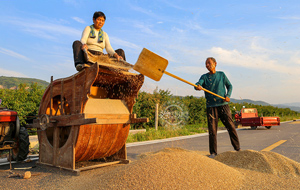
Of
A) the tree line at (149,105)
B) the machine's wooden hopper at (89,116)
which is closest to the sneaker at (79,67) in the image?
the machine's wooden hopper at (89,116)

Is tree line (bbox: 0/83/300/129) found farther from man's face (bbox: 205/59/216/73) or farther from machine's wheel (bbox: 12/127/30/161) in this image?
man's face (bbox: 205/59/216/73)

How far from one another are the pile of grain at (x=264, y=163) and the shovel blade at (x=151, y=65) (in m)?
2.08

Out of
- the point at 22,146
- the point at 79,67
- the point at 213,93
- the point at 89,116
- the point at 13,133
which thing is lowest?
the point at 22,146

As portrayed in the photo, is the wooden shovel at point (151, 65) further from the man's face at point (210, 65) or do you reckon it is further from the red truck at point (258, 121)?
the red truck at point (258, 121)

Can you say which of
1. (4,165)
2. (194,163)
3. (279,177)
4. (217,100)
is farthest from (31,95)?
(279,177)

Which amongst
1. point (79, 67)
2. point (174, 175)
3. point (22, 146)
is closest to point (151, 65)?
point (79, 67)

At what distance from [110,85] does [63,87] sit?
3.27 feet

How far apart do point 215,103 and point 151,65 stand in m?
1.74

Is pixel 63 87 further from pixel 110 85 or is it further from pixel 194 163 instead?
pixel 194 163

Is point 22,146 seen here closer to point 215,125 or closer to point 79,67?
point 79,67

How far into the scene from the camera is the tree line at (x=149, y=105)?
10.7 metres

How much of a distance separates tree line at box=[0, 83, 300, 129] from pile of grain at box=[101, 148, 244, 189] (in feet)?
10.5

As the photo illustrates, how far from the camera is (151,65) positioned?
479 cm

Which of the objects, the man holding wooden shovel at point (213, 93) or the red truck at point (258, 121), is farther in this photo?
the red truck at point (258, 121)
